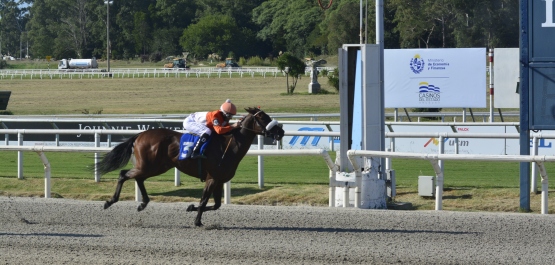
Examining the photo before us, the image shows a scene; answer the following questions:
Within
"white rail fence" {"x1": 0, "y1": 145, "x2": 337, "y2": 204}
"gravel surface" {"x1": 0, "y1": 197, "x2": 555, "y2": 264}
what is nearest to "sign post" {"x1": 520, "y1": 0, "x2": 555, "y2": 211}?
"gravel surface" {"x1": 0, "y1": 197, "x2": 555, "y2": 264}

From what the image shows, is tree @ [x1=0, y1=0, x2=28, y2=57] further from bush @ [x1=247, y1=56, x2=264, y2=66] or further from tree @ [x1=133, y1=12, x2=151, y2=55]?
bush @ [x1=247, y1=56, x2=264, y2=66]

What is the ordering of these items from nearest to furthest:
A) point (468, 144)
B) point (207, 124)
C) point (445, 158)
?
1. point (207, 124)
2. point (445, 158)
3. point (468, 144)

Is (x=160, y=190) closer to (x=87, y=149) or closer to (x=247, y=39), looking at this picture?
(x=87, y=149)

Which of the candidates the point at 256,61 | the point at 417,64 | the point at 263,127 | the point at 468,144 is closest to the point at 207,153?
the point at 263,127

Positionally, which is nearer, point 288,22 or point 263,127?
point 263,127

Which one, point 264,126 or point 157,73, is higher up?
point 157,73

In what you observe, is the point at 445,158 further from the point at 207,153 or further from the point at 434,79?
the point at 434,79

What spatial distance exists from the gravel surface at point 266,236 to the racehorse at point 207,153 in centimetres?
42

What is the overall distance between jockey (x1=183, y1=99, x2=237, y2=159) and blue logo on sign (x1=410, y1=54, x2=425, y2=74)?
1026 centimetres

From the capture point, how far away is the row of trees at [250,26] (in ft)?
139

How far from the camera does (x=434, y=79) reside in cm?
1781

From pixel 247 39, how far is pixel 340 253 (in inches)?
2542

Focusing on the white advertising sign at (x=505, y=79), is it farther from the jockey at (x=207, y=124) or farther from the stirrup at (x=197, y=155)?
the stirrup at (x=197, y=155)

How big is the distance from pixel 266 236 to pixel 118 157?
202cm
